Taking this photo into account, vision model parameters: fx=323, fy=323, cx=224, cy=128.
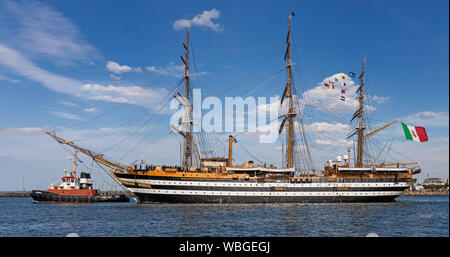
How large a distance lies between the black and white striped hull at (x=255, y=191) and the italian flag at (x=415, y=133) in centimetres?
1084

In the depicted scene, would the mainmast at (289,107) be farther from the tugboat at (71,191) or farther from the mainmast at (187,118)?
the tugboat at (71,191)

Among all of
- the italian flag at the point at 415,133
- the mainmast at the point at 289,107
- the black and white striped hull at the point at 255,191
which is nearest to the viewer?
the italian flag at the point at 415,133

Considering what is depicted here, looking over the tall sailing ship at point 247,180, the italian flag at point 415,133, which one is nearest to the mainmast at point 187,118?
the tall sailing ship at point 247,180

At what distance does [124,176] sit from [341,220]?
1440 inches

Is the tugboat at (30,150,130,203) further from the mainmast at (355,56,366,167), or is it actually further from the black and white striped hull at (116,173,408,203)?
the mainmast at (355,56,366,167)

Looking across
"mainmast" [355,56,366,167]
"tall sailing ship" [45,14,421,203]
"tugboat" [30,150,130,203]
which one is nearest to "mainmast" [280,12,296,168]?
"tall sailing ship" [45,14,421,203]

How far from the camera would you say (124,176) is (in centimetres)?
5466

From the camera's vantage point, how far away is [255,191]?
2098 inches

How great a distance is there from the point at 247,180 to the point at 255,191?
87.1 inches

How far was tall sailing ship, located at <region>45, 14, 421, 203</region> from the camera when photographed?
51.5 meters

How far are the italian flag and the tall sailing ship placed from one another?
30.8 feet

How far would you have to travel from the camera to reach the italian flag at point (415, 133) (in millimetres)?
49500

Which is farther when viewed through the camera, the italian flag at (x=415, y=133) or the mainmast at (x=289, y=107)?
the mainmast at (x=289, y=107)
